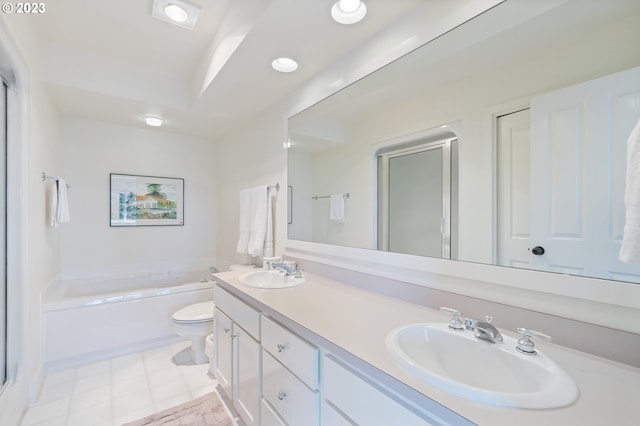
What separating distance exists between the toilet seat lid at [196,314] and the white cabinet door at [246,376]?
0.76 m

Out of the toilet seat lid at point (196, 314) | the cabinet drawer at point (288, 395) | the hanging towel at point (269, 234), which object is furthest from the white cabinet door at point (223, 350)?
the hanging towel at point (269, 234)

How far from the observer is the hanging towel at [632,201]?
0.74m

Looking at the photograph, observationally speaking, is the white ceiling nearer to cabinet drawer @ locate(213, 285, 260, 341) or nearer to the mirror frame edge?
the mirror frame edge

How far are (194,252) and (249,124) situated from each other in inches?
73.8

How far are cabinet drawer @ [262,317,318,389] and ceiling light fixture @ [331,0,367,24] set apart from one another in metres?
1.50

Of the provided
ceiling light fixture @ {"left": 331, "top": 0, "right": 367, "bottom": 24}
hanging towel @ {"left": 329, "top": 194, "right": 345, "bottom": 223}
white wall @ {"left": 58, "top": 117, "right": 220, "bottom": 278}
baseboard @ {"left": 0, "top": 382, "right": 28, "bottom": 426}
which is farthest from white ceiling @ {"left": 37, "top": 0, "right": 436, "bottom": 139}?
baseboard @ {"left": 0, "top": 382, "right": 28, "bottom": 426}

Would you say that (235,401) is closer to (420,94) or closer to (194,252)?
(420,94)

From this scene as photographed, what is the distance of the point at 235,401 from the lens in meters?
1.66

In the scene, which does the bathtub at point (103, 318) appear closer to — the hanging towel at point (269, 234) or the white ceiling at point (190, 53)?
the hanging towel at point (269, 234)

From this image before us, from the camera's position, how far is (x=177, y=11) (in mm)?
1770

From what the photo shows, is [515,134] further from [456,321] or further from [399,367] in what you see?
[399,367]

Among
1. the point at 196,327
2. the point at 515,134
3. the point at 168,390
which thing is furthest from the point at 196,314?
the point at 515,134

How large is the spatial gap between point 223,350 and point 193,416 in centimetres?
39

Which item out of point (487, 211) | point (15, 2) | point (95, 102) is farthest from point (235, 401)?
point (95, 102)
